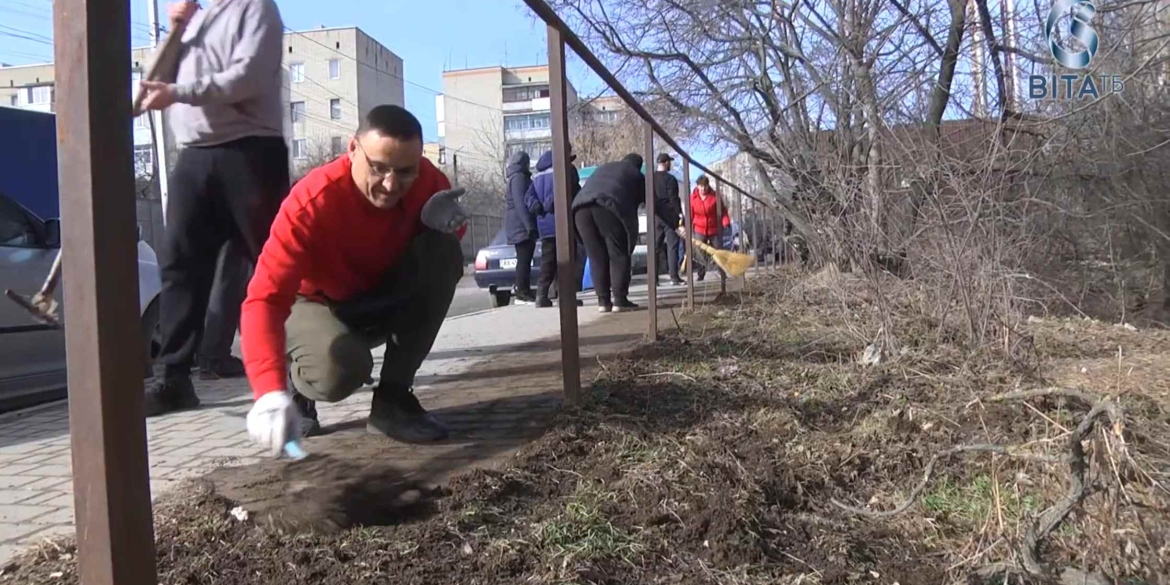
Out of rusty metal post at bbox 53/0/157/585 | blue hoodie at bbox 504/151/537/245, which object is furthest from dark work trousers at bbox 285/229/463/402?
blue hoodie at bbox 504/151/537/245

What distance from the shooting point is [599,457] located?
118 inches

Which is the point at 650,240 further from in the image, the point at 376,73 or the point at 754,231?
the point at 376,73

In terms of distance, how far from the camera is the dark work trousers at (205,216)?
356 cm

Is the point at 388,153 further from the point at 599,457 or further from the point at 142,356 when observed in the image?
the point at 142,356

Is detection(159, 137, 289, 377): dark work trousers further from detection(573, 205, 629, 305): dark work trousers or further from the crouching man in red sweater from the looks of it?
detection(573, 205, 629, 305): dark work trousers

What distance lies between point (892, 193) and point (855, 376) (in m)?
1.08

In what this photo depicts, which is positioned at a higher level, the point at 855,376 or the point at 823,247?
the point at 823,247

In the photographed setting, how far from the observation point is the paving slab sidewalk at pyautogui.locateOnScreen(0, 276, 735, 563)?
2.87 metres

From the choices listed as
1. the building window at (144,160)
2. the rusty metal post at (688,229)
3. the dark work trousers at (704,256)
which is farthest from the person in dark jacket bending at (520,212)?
the building window at (144,160)

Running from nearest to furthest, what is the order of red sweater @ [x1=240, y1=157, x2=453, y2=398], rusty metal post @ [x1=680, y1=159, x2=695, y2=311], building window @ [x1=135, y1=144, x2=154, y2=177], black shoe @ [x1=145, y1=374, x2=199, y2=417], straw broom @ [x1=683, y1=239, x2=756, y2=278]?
red sweater @ [x1=240, y1=157, x2=453, y2=398], black shoe @ [x1=145, y1=374, x2=199, y2=417], rusty metal post @ [x1=680, y1=159, x2=695, y2=311], straw broom @ [x1=683, y1=239, x2=756, y2=278], building window @ [x1=135, y1=144, x2=154, y2=177]

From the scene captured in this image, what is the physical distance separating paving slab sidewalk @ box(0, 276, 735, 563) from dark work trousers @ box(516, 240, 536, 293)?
342 cm

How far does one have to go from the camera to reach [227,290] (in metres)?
3.94

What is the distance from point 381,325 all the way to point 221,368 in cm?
162

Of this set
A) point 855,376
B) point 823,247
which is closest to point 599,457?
point 855,376
